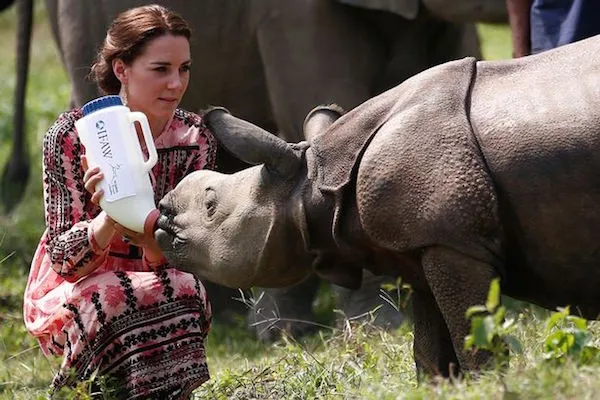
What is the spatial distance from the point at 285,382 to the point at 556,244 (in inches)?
48.5

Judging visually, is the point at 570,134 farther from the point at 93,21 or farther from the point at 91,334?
the point at 93,21

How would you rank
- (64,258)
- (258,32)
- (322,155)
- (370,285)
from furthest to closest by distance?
1. (258,32)
2. (370,285)
3. (64,258)
4. (322,155)

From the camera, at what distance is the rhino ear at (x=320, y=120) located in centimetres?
438

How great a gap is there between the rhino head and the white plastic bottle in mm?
78

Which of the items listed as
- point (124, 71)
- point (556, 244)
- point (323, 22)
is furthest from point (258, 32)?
point (556, 244)

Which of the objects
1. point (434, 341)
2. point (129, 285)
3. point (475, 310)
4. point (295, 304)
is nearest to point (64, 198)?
point (129, 285)

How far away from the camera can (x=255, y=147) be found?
13.6 feet

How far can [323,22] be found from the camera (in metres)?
6.84

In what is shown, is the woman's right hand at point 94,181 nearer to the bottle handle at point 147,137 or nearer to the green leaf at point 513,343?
the bottle handle at point 147,137

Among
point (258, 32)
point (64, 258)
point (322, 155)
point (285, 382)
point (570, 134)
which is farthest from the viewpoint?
point (258, 32)

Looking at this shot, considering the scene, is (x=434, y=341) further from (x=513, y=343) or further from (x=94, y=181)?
(x=94, y=181)

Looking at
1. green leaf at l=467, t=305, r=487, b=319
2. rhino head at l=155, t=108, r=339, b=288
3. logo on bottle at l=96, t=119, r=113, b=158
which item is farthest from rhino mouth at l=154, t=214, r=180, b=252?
green leaf at l=467, t=305, r=487, b=319

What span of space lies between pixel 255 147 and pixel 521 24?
6.75ft

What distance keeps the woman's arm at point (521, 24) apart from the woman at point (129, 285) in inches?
63.8
